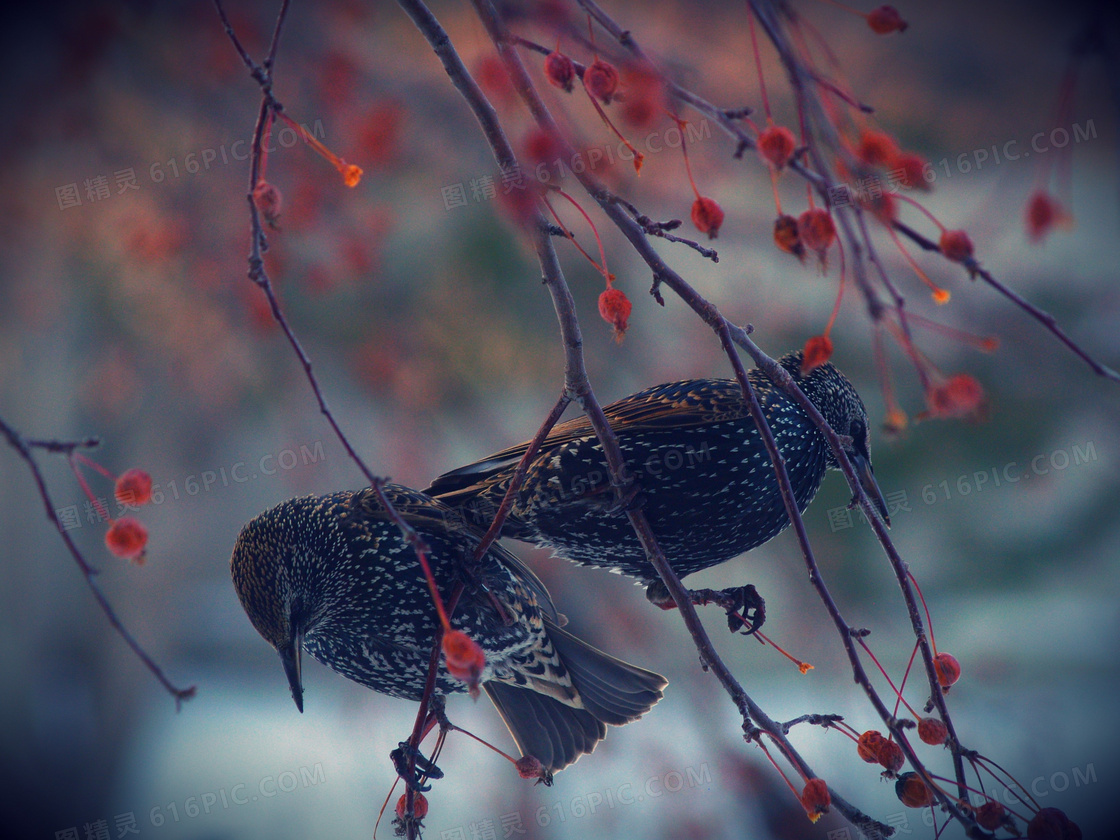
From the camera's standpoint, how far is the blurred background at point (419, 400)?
2672 mm

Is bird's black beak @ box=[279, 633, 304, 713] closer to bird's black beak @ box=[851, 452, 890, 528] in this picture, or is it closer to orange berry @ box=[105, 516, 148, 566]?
orange berry @ box=[105, 516, 148, 566]

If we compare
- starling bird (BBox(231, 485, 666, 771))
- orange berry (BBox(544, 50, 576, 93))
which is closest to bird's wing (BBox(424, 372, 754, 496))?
starling bird (BBox(231, 485, 666, 771))

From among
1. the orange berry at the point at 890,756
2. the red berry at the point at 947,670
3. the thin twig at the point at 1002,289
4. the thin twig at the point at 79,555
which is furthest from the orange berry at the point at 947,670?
the thin twig at the point at 79,555

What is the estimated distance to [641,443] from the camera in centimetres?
168

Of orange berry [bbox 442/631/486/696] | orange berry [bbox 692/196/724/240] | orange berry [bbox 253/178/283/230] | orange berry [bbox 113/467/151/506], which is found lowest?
orange berry [bbox 442/631/486/696]

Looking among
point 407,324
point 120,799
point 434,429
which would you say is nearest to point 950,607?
point 434,429

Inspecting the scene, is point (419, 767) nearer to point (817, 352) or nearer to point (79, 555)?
point (79, 555)

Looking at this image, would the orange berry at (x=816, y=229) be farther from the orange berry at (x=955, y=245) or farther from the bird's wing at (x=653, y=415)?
the bird's wing at (x=653, y=415)

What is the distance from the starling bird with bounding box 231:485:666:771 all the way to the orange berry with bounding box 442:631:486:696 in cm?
69

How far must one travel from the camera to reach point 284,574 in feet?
5.84

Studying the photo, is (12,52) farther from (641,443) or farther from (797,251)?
(797,251)

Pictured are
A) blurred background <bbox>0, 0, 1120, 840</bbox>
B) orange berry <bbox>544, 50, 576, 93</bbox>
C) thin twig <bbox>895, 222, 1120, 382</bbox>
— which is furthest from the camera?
blurred background <bbox>0, 0, 1120, 840</bbox>

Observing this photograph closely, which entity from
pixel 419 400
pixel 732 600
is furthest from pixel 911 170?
pixel 419 400

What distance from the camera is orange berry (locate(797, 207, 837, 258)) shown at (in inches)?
33.4
